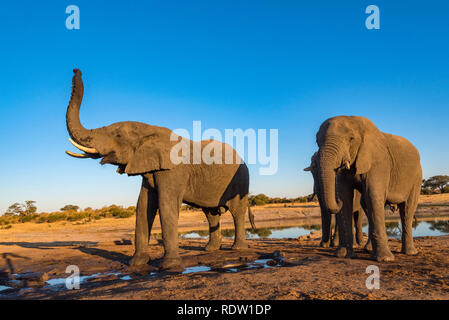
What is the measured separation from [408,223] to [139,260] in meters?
6.68

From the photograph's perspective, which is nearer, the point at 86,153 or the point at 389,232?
the point at 86,153

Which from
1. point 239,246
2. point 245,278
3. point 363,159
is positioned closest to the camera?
point 245,278

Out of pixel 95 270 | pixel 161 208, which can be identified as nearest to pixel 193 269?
pixel 161 208

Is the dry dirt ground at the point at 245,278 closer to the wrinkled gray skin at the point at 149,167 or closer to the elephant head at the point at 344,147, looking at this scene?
the wrinkled gray skin at the point at 149,167

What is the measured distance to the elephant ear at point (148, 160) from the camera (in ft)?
Result: 25.3

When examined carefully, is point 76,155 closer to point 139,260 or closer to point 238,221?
point 139,260

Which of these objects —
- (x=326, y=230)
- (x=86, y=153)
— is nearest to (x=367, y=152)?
(x=326, y=230)

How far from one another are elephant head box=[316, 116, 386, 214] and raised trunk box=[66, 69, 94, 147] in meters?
5.09

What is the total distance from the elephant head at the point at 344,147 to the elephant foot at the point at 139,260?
4380 mm

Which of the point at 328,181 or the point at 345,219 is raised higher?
the point at 328,181

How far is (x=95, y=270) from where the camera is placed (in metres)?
7.45

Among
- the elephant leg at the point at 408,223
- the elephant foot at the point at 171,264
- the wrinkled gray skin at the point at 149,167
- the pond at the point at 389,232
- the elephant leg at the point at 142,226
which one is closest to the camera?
the elephant foot at the point at 171,264

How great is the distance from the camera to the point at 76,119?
7.43 m

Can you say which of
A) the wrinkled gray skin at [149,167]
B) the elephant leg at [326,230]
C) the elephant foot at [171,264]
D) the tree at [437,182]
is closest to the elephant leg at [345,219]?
the elephant leg at [326,230]
